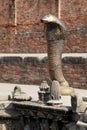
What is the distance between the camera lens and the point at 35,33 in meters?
18.3

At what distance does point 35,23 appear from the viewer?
18.6 metres

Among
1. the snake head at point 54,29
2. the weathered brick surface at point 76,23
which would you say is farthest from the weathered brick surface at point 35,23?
the snake head at point 54,29

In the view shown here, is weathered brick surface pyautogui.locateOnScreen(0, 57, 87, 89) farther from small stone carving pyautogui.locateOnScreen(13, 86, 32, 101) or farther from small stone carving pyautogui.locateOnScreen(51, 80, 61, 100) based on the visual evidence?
small stone carving pyautogui.locateOnScreen(51, 80, 61, 100)

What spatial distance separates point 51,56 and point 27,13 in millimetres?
7960

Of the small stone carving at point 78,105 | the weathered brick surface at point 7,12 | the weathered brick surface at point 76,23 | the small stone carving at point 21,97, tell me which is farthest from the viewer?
the weathered brick surface at point 7,12

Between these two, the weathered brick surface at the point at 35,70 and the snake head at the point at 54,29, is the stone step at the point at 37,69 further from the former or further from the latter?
the snake head at the point at 54,29

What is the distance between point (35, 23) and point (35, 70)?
3687 millimetres

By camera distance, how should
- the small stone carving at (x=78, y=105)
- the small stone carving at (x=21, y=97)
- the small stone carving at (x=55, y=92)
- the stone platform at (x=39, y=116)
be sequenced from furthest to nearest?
the small stone carving at (x=21, y=97) → the small stone carving at (x=55, y=92) → the stone platform at (x=39, y=116) → the small stone carving at (x=78, y=105)

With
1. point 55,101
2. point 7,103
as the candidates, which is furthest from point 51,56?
point 55,101

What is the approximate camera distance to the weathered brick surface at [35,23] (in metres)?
16.4

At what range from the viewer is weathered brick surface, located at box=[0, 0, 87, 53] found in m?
16.4

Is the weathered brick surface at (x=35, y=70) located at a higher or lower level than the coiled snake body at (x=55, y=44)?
lower

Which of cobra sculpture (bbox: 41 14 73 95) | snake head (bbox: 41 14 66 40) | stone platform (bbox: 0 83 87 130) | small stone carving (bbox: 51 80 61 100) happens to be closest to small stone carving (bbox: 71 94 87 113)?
stone platform (bbox: 0 83 87 130)

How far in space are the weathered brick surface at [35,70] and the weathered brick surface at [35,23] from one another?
1.68 m
